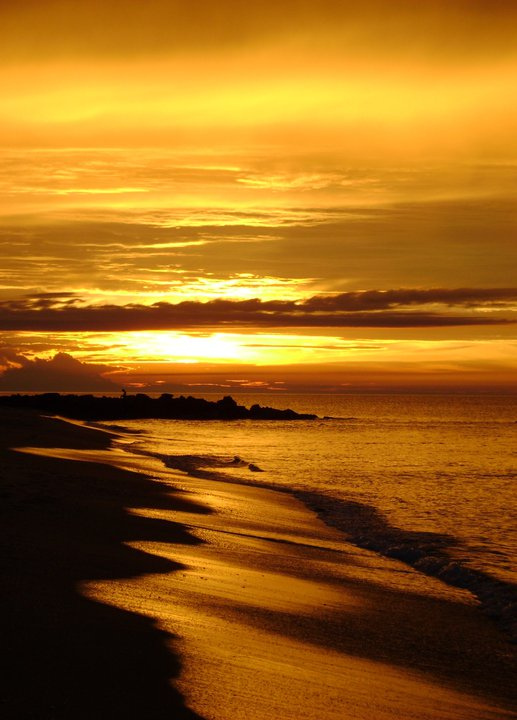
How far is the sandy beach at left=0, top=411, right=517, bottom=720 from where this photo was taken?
245 inches

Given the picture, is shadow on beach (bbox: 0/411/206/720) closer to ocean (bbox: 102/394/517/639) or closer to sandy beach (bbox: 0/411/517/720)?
sandy beach (bbox: 0/411/517/720)

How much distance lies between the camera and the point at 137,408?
112 metres

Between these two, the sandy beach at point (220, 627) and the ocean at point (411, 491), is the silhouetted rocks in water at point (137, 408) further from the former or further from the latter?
the sandy beach at point (220, 627)

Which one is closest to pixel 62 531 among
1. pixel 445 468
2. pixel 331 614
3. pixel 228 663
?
pixel 331 614

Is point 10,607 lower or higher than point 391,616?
higher

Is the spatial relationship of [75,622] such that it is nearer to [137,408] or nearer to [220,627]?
[220,627]

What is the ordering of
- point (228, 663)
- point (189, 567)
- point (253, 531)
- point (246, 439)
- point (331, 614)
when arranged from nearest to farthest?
point (228, 663) → point (331, 614) → point (189, 567) → point (253, 531) → point (246, 439)

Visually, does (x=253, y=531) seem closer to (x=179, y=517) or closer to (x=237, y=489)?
(x=179, y=517)

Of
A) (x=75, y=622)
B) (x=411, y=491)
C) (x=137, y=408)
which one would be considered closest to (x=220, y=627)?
(x=75, y=622)

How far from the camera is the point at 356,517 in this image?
23031 millimetres

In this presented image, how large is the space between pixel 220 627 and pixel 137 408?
105394mm

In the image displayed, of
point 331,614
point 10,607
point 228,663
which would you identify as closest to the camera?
point 228,663

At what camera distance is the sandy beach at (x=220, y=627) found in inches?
245

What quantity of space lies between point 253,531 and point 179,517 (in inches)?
72.6
